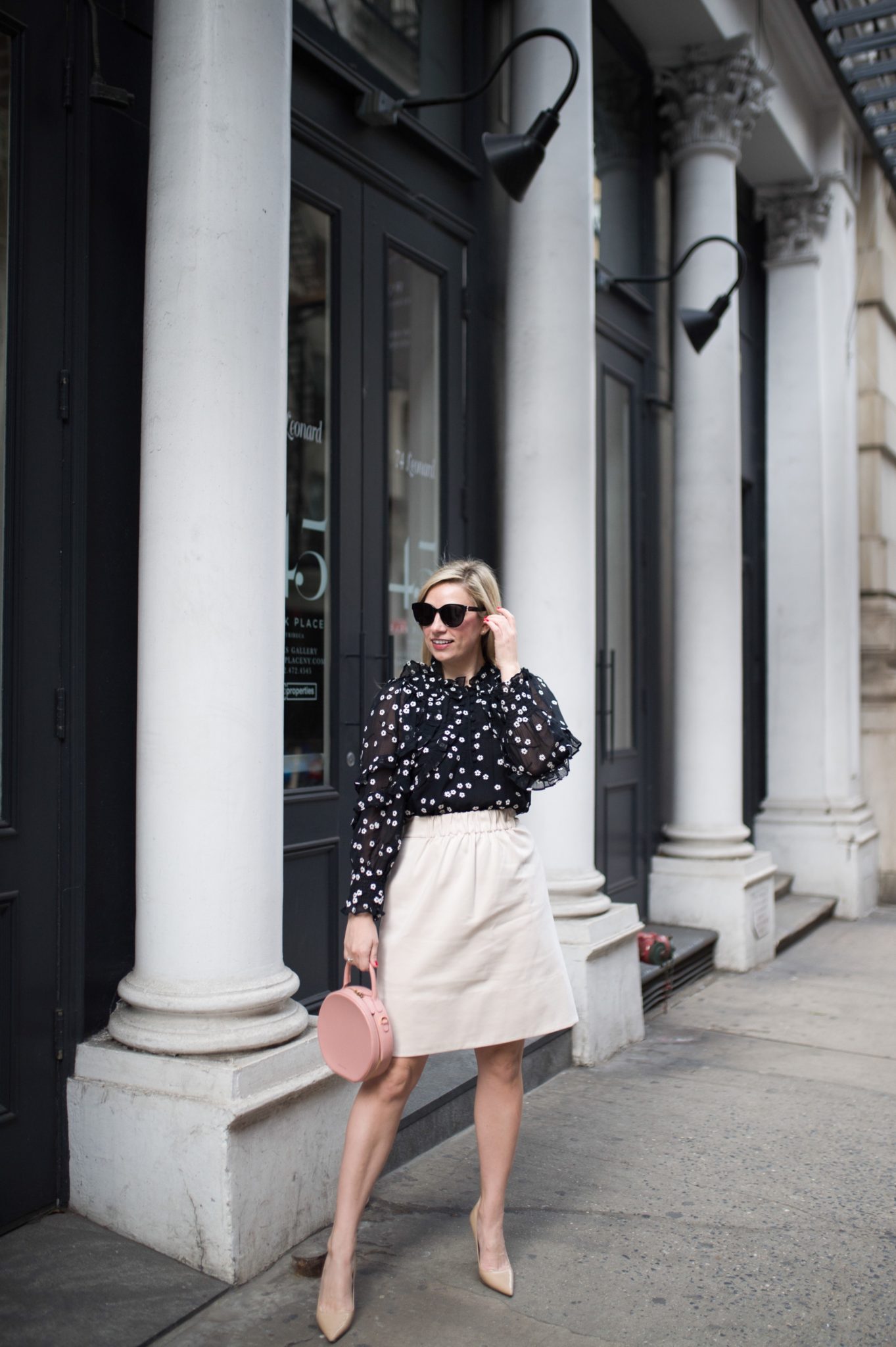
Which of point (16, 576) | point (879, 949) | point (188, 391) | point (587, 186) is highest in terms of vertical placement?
point (587, 186)

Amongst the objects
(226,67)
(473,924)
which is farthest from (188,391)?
(473,924)

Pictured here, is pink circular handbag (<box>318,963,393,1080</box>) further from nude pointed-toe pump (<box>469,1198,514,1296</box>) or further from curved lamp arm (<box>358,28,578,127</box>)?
curved lamp arm (<box>358,28,578,127</box>)

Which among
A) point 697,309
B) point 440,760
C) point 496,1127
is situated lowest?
point 496,1127

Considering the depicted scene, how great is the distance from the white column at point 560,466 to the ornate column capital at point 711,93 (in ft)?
7.54

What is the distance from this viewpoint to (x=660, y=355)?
797 centimetres

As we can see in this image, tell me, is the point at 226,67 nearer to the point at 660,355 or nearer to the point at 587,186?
the point at 587,186

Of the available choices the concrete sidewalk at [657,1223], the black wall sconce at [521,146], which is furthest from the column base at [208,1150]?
the black wall sconce at [521,146]

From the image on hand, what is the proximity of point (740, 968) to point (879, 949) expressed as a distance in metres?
1.42

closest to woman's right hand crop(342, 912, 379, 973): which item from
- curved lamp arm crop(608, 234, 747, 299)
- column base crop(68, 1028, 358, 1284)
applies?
column base crop(68, 1028, 358, 1284)

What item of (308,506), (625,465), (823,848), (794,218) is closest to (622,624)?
(625,465)

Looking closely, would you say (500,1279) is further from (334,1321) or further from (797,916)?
(797,916)

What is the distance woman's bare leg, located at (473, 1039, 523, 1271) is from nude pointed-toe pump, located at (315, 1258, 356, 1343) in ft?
1.38

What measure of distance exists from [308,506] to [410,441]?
894 mm

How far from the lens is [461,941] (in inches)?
118
